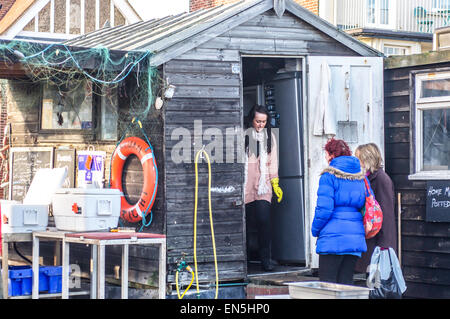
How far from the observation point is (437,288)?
8961mm

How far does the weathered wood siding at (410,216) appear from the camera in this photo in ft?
29.3

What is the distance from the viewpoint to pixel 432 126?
30.4 feet

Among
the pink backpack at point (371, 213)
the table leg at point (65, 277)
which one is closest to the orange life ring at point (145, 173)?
the table leg at point (65, 277)

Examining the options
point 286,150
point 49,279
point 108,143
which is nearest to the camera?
point 49,279

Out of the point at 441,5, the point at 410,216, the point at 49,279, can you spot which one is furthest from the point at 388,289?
the point at 441,5

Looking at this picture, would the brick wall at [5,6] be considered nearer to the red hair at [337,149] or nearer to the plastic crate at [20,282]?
the plastic crate at [20,282]

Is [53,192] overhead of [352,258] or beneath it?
overhead

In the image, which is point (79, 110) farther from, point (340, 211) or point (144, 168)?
point (340, 211)

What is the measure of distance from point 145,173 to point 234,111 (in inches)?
47.8

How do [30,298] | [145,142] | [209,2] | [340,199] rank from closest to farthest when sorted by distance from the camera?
[340,199] < [30,298] < [145,142] < [209,2]

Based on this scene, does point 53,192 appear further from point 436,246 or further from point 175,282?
point 436,246

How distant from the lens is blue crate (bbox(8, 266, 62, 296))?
8070 mm

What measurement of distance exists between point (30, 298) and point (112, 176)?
1.87 meters

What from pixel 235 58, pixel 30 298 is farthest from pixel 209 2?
pixel 30 298
